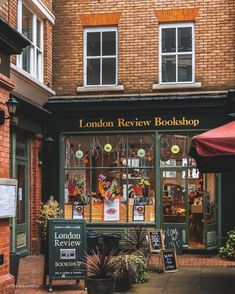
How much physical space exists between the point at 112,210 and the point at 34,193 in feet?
7.29

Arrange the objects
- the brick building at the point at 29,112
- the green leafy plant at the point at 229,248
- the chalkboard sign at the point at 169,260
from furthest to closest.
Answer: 1. the green leafy plant at the point at 229,248
2. the brick building at the point at 29,112
3. the chalkboard sign at the point at 169,260

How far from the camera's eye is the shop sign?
1455 centimetres

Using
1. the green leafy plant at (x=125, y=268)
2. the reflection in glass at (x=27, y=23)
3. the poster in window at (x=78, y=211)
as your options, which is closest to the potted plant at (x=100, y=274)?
the green leafy plant at (x=125, y=268)

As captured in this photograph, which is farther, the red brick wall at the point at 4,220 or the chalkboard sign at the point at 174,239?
the chalkboard sign at the point at 174,239

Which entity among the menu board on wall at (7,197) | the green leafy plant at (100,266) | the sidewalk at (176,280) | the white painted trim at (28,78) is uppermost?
the white painted trim at (28,78)

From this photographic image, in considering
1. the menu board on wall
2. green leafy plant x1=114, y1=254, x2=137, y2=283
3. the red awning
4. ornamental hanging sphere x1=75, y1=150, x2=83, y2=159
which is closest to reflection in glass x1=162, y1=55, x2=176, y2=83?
ornamental hanging sphere x1=75, y1=150, x2=83, y2=159

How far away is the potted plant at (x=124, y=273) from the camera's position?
375 inches

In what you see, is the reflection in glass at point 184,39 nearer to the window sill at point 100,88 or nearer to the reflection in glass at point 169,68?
the reflection in glass at point 169,68

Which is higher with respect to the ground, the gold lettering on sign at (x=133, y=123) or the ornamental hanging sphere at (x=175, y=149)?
the gold lettering on sign at (x=133, y=123)

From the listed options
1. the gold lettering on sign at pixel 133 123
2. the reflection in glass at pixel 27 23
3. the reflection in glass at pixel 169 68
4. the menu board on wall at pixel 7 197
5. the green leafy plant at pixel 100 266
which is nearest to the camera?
the menu board on wall at pixel 7 197

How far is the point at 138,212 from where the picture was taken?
14898mm

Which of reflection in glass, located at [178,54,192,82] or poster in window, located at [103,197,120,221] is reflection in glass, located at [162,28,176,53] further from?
poster in window, located at [103,197,120,221]

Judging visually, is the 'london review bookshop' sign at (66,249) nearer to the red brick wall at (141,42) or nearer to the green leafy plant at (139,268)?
the green leafy plant at (139,268)

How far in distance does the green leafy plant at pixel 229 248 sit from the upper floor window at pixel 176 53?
13.7 feet
